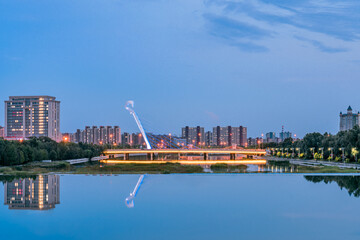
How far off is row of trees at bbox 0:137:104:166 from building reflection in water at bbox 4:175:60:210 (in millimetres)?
17103

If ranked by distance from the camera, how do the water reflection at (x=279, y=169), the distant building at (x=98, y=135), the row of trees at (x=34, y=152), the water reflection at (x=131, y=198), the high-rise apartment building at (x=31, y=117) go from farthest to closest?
the distant building at (x=98, y=135), the high-rise apartment building at (x=31, y=117), the row of trees at (x=34, y=152), the water reflection at (x=279, y=169), the water reflection at (x=131, y=198)

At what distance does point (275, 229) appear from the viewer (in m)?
16.3

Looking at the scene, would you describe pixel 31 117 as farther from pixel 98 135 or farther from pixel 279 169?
pixel 279 169

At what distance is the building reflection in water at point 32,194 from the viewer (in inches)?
845

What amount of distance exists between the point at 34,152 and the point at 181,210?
133 ft

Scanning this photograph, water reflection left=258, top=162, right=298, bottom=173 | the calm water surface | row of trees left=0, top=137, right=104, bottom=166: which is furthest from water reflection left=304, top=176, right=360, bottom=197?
row of trees left=0, top=137, right=104, bottom=166

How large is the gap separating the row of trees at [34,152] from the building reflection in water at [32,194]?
56.1 ft

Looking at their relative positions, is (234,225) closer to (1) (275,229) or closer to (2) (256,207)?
(1) (275,229)

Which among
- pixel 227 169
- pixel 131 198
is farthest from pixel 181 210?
pixel 227 169

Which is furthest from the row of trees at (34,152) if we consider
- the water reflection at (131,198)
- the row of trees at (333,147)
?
the row of trees at (333,147)

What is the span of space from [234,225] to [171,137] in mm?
78898

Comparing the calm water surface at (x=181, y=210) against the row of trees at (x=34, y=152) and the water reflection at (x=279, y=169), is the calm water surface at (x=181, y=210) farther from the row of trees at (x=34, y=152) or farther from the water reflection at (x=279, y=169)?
the row of trees at (x=34, y=152)

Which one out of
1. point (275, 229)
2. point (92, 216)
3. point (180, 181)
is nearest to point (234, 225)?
point (275, 229)

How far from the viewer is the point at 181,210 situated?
20.6 metres
